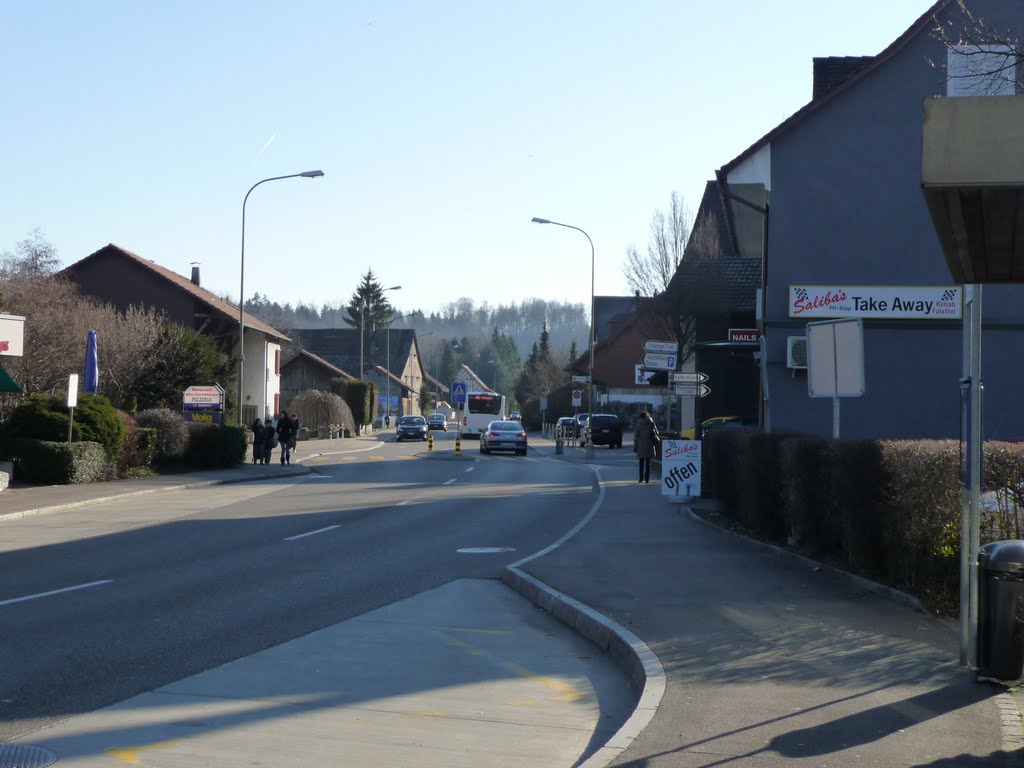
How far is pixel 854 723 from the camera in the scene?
654 cm

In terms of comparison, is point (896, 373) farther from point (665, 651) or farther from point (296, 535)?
point (665, 651)

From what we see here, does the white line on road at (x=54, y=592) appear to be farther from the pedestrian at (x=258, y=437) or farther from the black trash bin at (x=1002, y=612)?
the pedestrian at (x=258, y=437)

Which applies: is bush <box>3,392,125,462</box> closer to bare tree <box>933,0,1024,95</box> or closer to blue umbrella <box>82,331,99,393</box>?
blue umbrella <box>82,331,99,393</box>

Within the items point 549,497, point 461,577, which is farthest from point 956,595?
point 549,497

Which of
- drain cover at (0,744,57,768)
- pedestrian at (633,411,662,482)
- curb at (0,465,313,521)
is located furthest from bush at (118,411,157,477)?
drain cover at (0,744,57,768)

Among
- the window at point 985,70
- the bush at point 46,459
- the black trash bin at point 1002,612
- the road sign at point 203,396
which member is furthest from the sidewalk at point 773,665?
the road sign at point 203,396

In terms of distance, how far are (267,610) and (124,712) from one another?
153 inches

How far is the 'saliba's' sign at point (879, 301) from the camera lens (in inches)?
1100

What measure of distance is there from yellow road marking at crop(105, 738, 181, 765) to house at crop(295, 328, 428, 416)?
10496cm

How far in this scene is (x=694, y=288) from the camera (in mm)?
40156

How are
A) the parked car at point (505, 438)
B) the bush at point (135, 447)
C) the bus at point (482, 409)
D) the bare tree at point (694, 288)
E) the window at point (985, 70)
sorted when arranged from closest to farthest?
1. the window at point (985, 70)
2. the bush at point (135, 447)
3. the bare tree at point (694, 288)
4. the parked car at point (505, 438)
5. the bus at point (482, 409)

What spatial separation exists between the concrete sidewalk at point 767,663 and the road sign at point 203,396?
22.8 metres

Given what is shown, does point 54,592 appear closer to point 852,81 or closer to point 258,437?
point 852,81

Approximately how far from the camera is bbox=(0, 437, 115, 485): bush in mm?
26656
